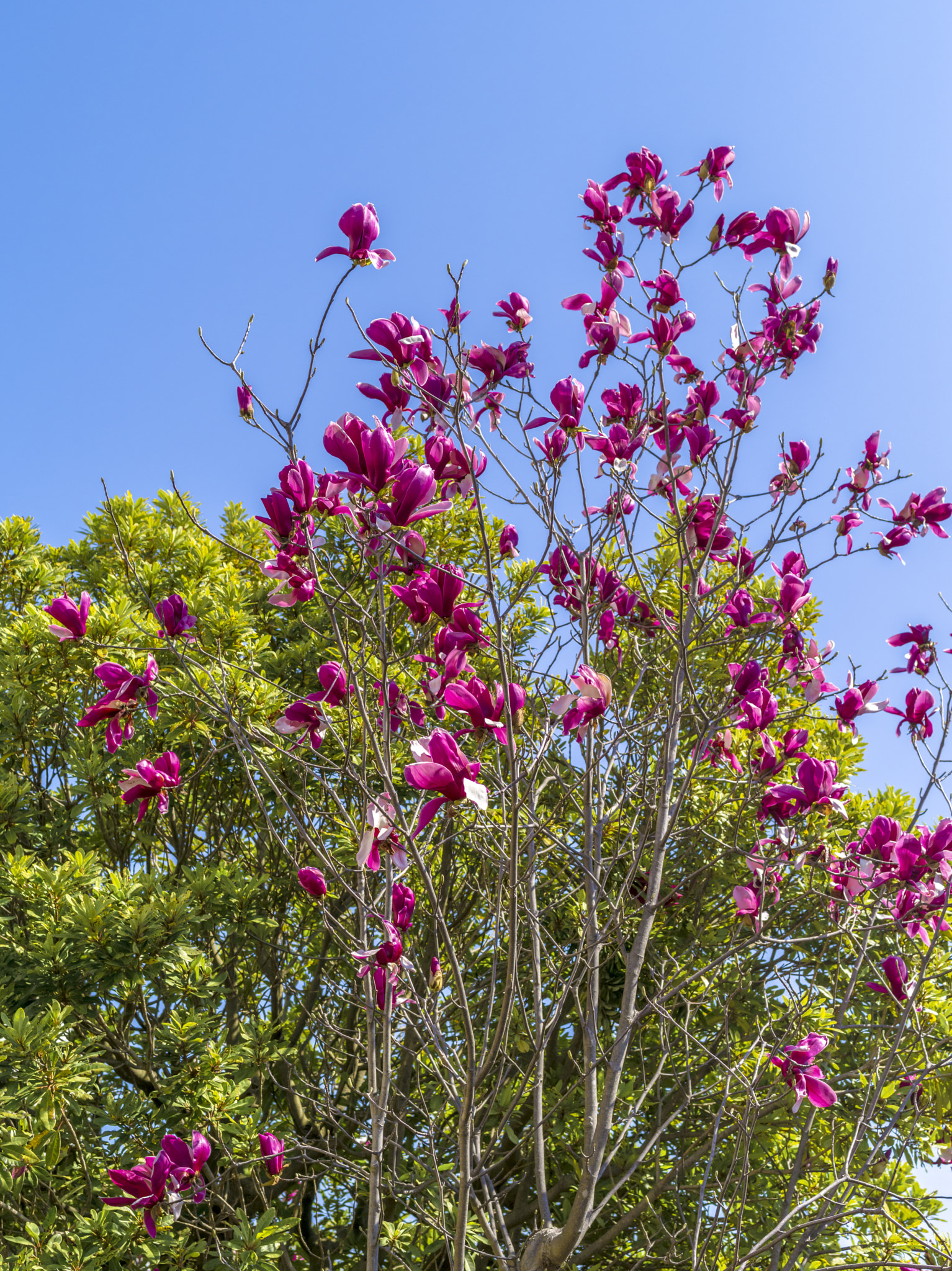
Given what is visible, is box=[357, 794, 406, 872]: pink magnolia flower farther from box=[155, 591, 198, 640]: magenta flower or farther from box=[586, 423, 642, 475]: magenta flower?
box=[586, 423, 642, 475]: magenta flower

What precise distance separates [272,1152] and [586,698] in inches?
74.5

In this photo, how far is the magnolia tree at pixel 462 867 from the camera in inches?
83.0

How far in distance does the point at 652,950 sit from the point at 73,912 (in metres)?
2.29

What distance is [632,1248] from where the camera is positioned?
4.12m

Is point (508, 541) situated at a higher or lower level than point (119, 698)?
higher

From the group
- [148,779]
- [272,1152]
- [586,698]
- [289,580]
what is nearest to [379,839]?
[586,698]

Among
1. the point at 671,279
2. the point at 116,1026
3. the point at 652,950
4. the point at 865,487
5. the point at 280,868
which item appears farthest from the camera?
the point at 280,868

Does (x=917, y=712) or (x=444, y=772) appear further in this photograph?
(x=917, y=712)

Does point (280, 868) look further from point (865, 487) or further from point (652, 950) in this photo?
point (865, 487)

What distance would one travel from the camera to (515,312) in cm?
265

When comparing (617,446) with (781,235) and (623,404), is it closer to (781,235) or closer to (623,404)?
(623,404)

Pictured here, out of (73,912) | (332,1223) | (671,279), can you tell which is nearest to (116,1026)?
(73,912)

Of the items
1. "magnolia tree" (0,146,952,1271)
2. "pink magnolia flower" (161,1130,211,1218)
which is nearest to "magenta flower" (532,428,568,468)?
"magnolia tree" (0,146,952,1271)

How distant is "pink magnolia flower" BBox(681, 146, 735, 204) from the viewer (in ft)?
9.09
